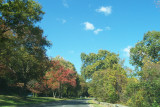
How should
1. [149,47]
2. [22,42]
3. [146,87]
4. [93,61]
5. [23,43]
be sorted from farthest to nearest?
[93,61], [149,47], [23,43], [22,42], [146,87]

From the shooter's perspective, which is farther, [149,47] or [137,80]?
[149,47]

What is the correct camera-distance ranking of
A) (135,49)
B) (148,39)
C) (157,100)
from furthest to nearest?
(148,39) → (135,49) → (157,100)

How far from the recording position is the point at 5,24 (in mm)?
14148

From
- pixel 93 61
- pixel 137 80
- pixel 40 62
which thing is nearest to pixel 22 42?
pixel 40 62

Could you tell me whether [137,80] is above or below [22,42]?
below

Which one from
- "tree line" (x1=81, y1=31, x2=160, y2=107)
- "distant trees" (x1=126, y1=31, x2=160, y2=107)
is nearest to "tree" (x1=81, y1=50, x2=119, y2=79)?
"tree line" (x1=81, y1=31, x2=160, y2=107)

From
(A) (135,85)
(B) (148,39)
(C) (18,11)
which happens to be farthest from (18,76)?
(B) (148,39)

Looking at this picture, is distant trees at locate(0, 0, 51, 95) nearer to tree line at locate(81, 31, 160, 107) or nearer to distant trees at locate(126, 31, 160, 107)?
tree line at locate(81, 31, 160, 107)

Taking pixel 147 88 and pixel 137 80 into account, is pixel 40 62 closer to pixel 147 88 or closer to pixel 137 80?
pixel 137 80

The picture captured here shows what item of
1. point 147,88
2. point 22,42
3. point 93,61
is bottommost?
point 147,88

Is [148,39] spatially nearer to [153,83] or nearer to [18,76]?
[153,83]

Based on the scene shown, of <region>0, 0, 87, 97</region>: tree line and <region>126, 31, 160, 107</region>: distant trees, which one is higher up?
<region>0, 0, 87, 97</region>: tree line

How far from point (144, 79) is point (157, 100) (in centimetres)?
221

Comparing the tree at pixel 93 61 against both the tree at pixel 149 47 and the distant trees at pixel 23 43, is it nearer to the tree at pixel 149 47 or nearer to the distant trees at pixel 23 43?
the tree at pixel 149 47
